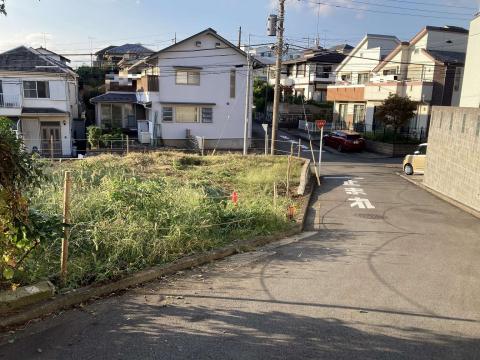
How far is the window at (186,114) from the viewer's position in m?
31.4

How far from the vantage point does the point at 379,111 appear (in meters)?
30.3

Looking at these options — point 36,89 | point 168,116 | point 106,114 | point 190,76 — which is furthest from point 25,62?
point 190,76

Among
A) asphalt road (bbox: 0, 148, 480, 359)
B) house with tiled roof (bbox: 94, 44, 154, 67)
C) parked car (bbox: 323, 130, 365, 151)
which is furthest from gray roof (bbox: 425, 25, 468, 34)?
house with tiled roof (bbox: 94, 44, 154, 67)

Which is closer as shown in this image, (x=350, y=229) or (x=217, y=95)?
(x=350, y=229)

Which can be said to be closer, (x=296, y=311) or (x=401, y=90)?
(x=296, y=311)

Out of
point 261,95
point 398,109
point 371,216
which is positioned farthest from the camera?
point 261,95

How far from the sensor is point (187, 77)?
3117 cm

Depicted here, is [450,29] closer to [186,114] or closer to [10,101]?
[186,114]

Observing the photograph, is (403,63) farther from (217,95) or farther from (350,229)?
(350,229)

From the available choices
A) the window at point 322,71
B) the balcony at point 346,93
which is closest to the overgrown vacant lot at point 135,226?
the balcony at point 346,93

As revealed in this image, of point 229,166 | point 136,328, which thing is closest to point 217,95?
point 229,166

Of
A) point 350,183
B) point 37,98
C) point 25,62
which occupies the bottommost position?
point 350,183

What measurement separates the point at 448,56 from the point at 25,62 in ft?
98.1

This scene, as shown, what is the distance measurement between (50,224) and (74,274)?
963 mm
